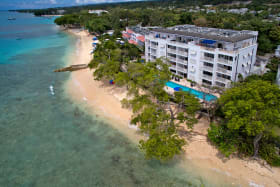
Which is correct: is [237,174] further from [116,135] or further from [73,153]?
[73,153]

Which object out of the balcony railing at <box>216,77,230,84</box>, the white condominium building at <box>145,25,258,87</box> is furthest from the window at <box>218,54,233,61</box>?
the balcony railing at <box>216,77,230,84</box>

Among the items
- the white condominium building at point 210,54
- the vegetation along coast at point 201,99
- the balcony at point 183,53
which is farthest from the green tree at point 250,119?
the balcony at point 183,53

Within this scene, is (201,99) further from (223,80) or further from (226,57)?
(226,57)

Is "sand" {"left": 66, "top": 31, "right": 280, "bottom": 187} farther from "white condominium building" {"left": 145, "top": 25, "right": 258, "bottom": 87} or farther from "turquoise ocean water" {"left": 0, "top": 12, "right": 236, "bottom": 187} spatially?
"white condominium building" {"left": 145, "top": 25, "right": 258, "bottom": 87}

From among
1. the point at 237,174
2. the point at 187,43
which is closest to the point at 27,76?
the point at 187,43

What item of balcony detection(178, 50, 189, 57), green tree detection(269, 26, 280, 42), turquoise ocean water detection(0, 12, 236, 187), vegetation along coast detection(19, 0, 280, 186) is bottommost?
turquoise ocean water detection(0, 12, 236, 187)

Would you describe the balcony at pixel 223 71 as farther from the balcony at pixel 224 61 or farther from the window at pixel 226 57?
the window at pixel 226 57
